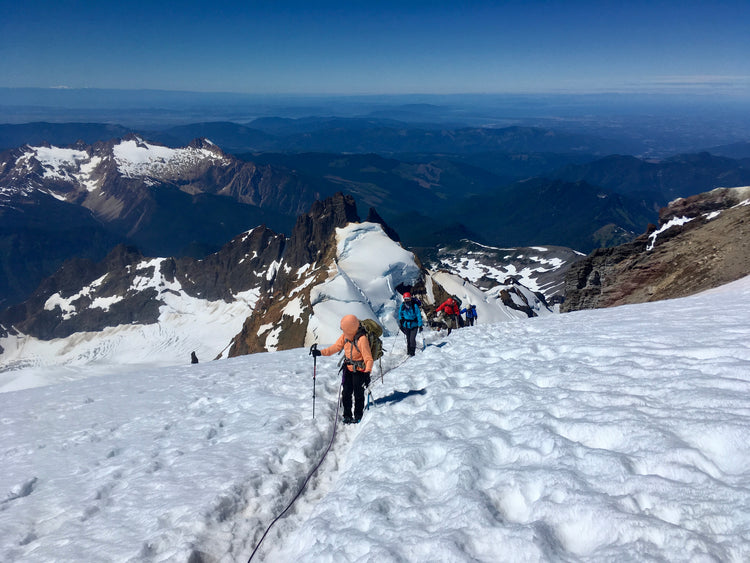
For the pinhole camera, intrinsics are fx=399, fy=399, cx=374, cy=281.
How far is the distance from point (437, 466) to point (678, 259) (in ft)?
93.8

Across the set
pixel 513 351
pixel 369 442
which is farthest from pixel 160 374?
pixel 513 351

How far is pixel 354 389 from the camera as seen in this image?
10.5 m

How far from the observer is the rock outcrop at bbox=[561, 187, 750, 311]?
77.3 feet

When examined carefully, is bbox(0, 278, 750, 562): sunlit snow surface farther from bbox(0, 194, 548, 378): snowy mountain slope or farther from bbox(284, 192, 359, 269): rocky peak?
bbox(284, 192, 359, 269): rocky peak

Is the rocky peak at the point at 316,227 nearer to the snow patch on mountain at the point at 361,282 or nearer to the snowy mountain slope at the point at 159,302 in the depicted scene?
the snowy mountain slope at the point at 159,302

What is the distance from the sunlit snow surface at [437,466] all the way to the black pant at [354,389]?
43cm

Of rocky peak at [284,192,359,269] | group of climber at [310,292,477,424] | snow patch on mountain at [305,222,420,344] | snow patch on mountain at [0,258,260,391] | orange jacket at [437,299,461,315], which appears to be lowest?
snow patch on mountain at [0,258,260,391]

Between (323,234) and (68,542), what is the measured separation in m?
154

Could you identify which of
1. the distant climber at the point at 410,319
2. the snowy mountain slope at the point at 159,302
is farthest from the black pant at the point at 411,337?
the snowy mountain slope at the point at 159,302

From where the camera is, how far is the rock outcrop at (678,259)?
927 inches

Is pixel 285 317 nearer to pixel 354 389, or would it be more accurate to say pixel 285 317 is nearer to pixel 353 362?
pixel 354 389

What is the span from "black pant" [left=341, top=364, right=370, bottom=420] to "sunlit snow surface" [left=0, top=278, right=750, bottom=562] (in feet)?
1.41

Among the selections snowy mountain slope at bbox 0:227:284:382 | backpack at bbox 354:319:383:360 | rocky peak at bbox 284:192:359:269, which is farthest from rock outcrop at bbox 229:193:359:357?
snowy mountain slope at bbox 0:227:284:382

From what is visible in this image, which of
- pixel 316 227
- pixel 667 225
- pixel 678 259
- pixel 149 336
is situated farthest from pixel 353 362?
pixel 149 336
